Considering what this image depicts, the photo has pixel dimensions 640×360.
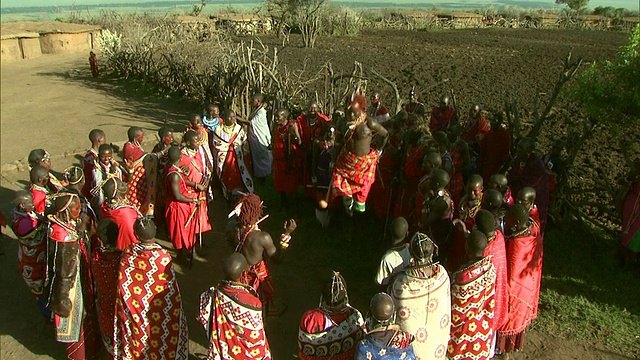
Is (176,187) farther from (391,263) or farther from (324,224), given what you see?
(391,263)

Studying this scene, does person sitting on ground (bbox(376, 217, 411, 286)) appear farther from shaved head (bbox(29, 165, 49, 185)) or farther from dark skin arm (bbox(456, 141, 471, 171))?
shaved head (bbox(29, 165, 49, 185))

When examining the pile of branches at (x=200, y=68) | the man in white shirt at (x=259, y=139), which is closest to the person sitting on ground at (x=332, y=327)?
the man in white shirt at (x=259, y=139)

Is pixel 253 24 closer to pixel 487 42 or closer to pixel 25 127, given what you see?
pixel 487 42

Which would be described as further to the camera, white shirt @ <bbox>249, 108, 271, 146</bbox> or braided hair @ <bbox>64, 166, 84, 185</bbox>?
white shirt @ <bbox>249, 108, 271, 146</bbox>

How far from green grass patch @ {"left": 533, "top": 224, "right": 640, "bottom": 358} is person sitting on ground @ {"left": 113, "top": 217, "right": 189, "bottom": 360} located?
3138 mm

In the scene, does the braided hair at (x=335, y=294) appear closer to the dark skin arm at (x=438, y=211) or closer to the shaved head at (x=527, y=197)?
the dark skin arm at (x=438, y=211)

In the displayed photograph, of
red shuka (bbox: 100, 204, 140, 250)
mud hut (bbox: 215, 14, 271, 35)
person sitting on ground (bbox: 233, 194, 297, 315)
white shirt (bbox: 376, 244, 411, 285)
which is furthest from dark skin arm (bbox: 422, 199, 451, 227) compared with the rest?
mud hut (bbox: 215, 14, 271, 35)

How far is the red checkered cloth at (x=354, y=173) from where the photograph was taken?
5.28m

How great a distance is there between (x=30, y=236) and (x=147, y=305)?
1.38m

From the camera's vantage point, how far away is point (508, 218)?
3840mm

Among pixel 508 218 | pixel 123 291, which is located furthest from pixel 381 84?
pixel 123 291

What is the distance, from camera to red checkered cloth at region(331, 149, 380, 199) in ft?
17.3

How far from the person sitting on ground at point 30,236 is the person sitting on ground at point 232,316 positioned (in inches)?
70.1

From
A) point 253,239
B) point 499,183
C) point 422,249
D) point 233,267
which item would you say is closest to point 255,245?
point 253,239
